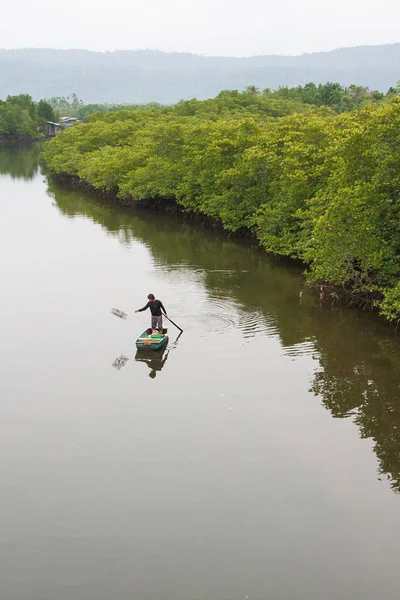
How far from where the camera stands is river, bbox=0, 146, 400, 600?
41.1 ft

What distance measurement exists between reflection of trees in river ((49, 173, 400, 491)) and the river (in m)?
0.11

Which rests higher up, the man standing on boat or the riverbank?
the man standing on boat

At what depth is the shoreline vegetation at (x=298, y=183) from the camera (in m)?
26.0

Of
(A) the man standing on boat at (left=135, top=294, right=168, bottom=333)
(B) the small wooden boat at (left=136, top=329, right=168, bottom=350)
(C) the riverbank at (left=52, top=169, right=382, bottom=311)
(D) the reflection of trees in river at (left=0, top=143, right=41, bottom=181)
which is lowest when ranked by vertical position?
(D) the reflection of trees in river at (left=0, top=143, right=41, bottom=181)

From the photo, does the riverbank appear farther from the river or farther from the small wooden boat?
the small wooden boat

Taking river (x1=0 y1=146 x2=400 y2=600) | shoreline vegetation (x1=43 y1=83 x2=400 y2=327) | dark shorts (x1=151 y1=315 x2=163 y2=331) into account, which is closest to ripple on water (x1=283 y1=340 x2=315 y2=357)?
river (x1=0 y1=146 x2=400 y2=600)

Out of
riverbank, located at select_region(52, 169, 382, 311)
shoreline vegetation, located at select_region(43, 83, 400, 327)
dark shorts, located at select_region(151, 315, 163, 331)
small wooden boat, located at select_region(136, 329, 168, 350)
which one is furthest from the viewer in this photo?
riverbank, located at select_region(52, 169, 382, 311)

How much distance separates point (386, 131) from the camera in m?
25.9

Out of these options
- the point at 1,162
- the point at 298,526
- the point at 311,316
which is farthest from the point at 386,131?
the point at 1,162

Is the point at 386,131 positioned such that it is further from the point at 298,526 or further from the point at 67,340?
the point at 298,526

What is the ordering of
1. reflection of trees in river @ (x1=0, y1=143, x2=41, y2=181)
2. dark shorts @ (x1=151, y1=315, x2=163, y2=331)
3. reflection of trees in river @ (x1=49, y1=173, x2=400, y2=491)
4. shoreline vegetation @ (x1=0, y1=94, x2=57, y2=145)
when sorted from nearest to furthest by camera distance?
1. reflection of trees in river @ (x1=49, y1=173, x2=400, y2=491)
2. dark shorts @ (x1=151, y1=315, x2=163, y2=331)
3. reflection of trees in river @ (x1=0, y1=143, x2=41, y2=181)
4. shoreline vegetation @ (x1=0, y1=94, x2=57, y2=145)

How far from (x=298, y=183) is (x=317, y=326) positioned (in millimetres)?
10878

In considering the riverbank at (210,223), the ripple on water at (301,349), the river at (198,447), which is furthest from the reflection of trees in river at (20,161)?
the ripple on water at (301,349)

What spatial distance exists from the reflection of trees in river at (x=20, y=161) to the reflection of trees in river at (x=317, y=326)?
164 feet
